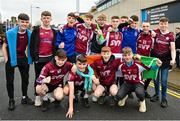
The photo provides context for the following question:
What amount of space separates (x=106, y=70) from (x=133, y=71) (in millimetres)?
574

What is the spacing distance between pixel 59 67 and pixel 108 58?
1.06m

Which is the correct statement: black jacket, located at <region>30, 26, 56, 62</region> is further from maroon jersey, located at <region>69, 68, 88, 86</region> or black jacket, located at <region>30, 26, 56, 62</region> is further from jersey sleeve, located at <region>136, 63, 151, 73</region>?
jersey sleeve, located at <region>136, 63, 151, 73</region>

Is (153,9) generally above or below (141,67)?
above

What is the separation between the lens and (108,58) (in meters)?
7.07

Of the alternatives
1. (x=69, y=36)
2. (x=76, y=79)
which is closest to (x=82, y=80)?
(x=76, y=79)

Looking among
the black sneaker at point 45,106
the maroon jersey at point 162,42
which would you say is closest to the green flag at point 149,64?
the maroon jersey at point 162,42

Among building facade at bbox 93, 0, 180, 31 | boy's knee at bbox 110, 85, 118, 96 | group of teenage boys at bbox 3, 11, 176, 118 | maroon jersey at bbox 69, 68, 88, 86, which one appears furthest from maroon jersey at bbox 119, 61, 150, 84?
building facade at bbox 93, 0, 180, 31

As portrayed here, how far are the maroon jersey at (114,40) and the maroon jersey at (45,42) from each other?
4.35 ft

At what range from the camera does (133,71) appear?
704cm

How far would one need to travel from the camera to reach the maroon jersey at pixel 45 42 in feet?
23.2

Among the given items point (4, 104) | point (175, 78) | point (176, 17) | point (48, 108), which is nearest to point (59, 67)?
point (48, 108)

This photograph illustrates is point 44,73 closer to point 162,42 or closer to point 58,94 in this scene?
point 58,94

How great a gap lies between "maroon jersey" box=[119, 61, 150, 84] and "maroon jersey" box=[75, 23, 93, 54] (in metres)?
1.04

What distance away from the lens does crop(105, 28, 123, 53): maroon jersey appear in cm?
768
